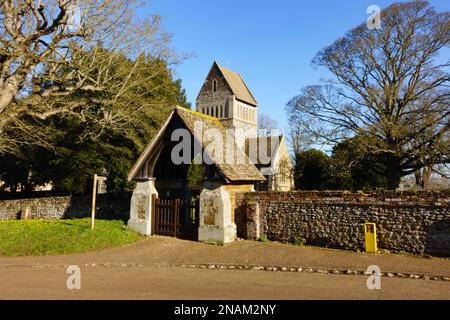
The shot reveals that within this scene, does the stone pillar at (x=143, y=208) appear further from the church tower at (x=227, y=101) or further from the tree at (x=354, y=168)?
the church tower at (x=227, y=101)

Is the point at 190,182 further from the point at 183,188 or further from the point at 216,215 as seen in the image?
the point at 183,188

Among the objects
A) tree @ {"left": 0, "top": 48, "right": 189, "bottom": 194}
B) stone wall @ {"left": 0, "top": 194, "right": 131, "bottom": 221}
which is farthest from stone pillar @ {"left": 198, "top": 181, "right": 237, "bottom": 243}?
tree @ {"left": 0, "top": 48, "right": 189, "bottom": 194}

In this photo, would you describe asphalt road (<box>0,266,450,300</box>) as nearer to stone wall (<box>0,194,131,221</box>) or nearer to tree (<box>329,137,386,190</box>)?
stone wall (<box>0,194,131,221</box>)

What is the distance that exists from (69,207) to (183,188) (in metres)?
10.8

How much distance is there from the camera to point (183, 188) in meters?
17.7

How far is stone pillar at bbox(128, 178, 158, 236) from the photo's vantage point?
51.3ft

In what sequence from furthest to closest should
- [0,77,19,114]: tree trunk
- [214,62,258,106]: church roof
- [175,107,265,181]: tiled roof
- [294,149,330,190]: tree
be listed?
[214,62,258,106]: church roof, [294,149,330,190]: tree, [0,77,19,114]: tree trunk, [175,107,265,181]: tiled roof

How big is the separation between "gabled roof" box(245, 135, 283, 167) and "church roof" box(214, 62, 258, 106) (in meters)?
12.1

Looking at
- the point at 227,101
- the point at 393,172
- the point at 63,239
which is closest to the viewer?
the point at 63,239

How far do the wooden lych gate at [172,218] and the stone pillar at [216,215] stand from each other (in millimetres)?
1031

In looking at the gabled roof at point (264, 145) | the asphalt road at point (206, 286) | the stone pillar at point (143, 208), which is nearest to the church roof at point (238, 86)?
the gabled roof at point (264, 145)

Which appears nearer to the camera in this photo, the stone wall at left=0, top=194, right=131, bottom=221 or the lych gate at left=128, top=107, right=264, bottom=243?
the lych gate at left=128, top=107, right=264, bottom=243

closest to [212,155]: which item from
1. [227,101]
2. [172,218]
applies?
[172,218]

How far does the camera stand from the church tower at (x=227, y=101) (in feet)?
207
